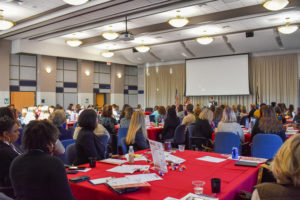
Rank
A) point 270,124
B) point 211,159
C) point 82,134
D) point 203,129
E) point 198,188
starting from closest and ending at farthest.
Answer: point 198,188, point 211,159, point 82,134, point 270,124, point 203,129

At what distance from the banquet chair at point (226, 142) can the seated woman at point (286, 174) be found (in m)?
3.33

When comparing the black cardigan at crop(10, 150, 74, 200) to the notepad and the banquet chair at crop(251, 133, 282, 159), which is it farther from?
the banquet chair at crop(251, 133, 282, 159)

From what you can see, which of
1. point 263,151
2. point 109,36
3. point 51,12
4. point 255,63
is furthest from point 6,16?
point 255,63

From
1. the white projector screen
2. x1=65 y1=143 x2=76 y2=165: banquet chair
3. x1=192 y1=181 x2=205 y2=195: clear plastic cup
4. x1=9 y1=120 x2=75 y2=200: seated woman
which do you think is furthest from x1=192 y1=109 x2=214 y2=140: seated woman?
the white projector screen

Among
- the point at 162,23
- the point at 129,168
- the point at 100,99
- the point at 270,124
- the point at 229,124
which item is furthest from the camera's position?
the point at 100,99

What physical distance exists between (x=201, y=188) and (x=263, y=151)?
2564 millimetres

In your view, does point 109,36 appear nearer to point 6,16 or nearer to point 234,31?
point 6,16

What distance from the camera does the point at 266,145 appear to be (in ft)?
14.1

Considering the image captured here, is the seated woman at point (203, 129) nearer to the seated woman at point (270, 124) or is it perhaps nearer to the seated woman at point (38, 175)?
the seated woman at point (270, 124)

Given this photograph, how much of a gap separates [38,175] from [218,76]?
50.0 ft

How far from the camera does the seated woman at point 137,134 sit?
4.21 m

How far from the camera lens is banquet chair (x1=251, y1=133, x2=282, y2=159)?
4.24m

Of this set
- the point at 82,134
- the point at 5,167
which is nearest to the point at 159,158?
the point at 82,134

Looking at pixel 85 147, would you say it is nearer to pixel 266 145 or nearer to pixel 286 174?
pixel 286 174
